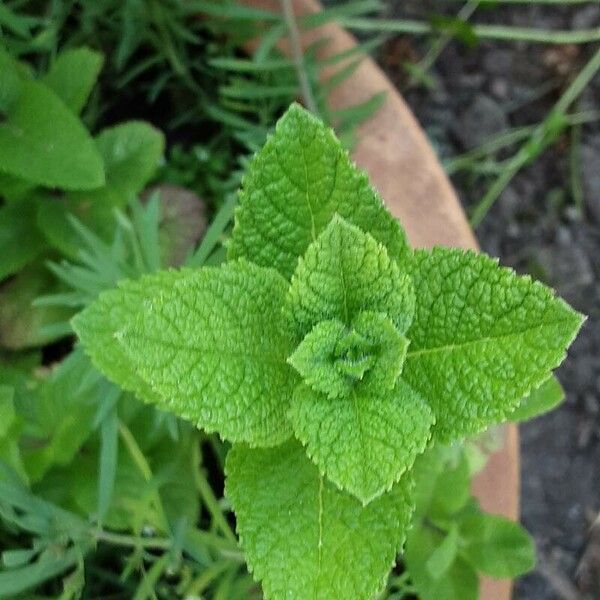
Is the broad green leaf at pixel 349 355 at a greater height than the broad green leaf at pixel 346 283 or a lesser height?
lesser

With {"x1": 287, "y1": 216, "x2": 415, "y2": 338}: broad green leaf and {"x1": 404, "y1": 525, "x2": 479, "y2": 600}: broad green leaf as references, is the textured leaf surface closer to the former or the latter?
{"x1": 287, "y1": 216, "x2": 415, "y2": 338}: broad green leaf

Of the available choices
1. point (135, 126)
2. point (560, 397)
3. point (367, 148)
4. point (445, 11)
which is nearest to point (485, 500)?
point (560, 397)

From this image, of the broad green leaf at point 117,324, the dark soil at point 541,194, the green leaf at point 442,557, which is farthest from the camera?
the dark soil at point 541,194

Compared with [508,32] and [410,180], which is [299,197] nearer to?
[410,180]

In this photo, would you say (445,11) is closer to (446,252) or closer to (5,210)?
(5,210)

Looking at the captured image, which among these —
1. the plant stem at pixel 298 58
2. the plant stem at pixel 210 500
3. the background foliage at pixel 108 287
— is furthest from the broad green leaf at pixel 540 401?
the plant stem at pixel 298 58

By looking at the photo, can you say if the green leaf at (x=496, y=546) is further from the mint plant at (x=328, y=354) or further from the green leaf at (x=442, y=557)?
the mint plant at (x=328, y=354)

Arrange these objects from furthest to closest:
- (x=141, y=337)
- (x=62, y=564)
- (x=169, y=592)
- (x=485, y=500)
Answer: (x=485, y=500), (x=169, y=592), (x=62, y=564), (x=141, y=337)

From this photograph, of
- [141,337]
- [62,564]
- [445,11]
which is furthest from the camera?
[445,11]
